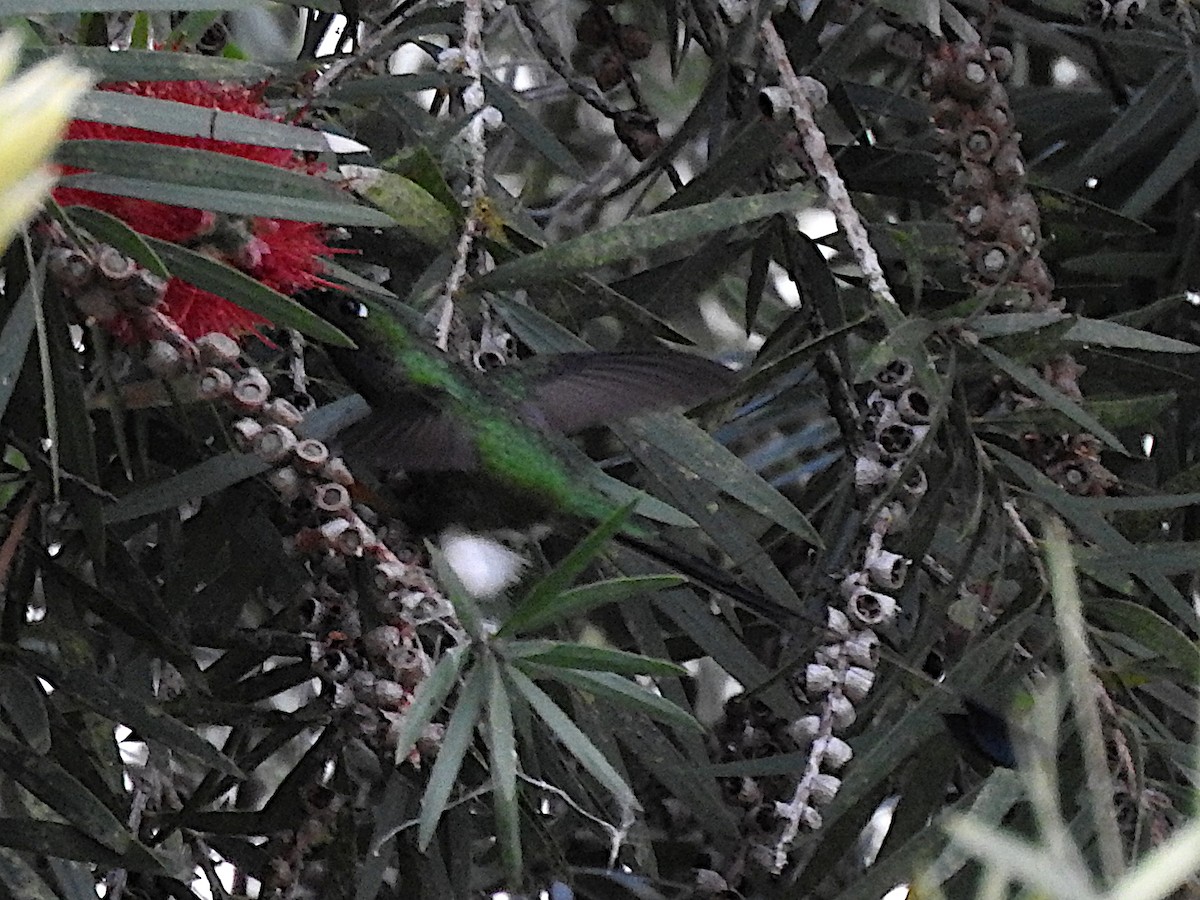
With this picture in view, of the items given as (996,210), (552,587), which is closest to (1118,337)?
(996,210)

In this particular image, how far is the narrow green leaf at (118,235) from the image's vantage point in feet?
2.08

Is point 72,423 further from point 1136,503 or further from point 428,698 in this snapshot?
point 1136,503

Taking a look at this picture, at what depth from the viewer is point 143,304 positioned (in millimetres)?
671

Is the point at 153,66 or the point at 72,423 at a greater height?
the point at 153,66

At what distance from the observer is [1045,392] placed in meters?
0.77

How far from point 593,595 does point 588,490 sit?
0.47 meters

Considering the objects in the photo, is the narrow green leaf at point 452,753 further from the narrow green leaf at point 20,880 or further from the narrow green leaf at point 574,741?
the narrow green leaf at point 20,880

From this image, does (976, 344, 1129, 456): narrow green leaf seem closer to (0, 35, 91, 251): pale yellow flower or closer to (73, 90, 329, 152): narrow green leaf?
(73, 90, 329, 152): narrow green leaf

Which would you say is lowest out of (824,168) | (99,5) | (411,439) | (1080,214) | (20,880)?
(20,880)

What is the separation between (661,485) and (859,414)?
14 cm

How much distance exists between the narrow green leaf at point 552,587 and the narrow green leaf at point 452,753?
24 millimetres

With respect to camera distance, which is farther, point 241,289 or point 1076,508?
point 1076,508

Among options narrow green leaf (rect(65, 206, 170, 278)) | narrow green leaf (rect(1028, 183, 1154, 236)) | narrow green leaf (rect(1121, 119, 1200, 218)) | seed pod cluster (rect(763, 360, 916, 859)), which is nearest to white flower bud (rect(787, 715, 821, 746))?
seed pod cluster (rect(763, 360, 916, 859))

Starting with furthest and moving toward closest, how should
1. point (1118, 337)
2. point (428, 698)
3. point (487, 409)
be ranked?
1. point (487, 409)
2. point (1118, 337)
3. point (428, 698)
